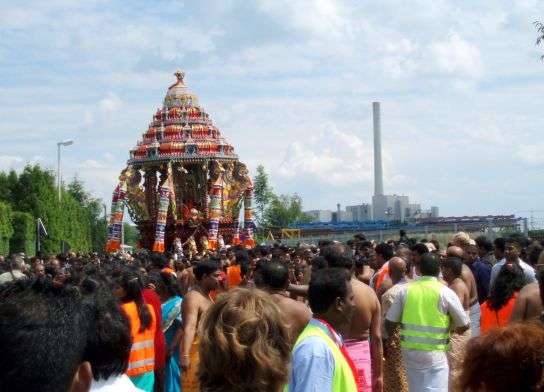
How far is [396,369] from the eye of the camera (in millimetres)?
10383

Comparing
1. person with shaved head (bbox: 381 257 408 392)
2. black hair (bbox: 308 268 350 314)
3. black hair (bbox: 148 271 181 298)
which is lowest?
person with shaved head (bbox: 381 257 408 392)

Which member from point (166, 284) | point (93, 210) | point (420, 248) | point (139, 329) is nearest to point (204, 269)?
point (166, 284)

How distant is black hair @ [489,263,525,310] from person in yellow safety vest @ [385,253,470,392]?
401 millimetres

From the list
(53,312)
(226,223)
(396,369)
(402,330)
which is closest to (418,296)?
(402,330)

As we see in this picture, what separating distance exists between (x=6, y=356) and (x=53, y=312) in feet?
0.77

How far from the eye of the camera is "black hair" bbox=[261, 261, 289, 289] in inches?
323

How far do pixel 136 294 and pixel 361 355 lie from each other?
2071 mm

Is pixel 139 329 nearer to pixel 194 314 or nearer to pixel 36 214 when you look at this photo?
pixel 194 314

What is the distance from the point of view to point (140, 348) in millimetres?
8508

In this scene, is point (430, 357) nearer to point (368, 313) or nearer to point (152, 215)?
point (368, 313)

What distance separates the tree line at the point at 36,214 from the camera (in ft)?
173

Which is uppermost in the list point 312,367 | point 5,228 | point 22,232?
point 5,228

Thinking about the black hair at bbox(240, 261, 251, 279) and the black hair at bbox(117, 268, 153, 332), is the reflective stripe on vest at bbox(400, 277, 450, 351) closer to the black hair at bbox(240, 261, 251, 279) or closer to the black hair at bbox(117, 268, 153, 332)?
the black hair at bbox(117, 268, 153, 332)

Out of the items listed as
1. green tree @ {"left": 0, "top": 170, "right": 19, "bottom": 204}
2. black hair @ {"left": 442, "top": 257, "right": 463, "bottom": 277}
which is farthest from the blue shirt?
green tree @ {"left": 0, "top": 170, "right": 19, "bottom": 204}
